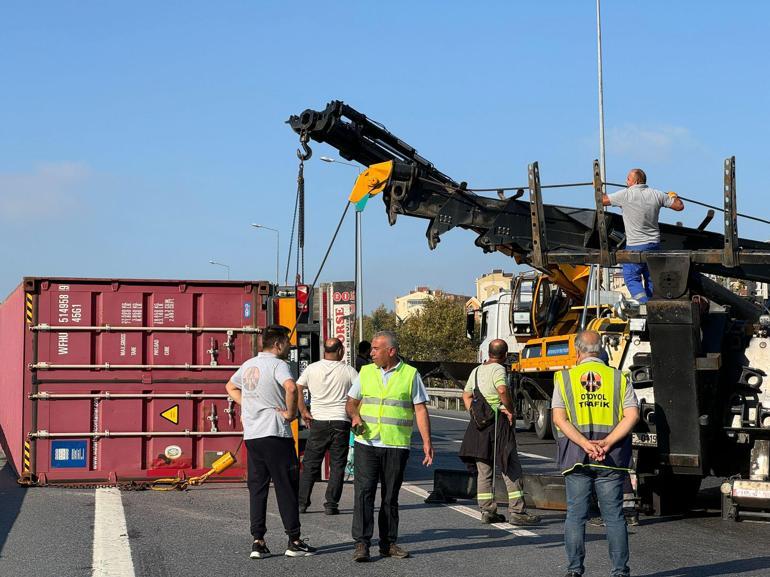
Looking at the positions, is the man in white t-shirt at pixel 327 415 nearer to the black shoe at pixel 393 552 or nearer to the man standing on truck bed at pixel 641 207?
the black shoe at pixel 393 552

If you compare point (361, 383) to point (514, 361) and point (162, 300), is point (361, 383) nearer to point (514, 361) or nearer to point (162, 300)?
point (162, 300)

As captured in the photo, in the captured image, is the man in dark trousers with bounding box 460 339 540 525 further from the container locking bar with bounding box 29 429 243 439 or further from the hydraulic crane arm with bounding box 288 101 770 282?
the container locking bar with bounding box 29 429 243 439

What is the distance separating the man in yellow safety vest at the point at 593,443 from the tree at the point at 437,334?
6279 centimetres

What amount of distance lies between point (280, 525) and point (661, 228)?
5.00m

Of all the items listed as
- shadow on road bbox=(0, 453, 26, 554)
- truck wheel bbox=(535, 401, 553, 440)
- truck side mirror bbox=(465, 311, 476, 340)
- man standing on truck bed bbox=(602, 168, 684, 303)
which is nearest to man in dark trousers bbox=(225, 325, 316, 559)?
shadow on road bbox=(0, 453, 26, 554)

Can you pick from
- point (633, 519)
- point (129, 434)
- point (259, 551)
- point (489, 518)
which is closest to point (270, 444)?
point (259, 551)

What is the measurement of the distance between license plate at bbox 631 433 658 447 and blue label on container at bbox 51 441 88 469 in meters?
6.33

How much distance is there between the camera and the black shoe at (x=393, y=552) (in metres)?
8.97

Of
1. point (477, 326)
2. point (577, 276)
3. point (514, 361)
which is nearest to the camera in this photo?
point (577, 276)

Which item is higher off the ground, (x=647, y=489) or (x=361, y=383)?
(x=361, y=383)

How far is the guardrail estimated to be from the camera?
4053 centimetres

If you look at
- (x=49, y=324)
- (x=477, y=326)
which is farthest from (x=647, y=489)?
(x=477, y=326)

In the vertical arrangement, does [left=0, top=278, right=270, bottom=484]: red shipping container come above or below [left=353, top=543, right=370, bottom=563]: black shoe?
above

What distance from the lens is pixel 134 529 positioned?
10.3 metres
